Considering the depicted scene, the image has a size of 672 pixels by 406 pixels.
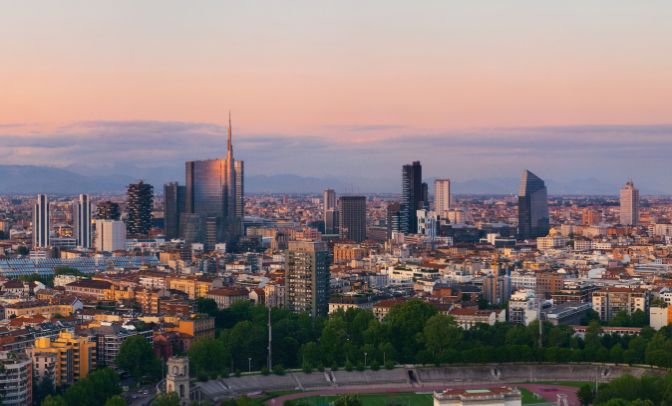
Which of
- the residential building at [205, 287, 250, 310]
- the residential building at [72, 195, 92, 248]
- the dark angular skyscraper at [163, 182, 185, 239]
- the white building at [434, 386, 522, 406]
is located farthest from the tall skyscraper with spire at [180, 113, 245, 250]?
the white building at [434, 386, 522, 406]

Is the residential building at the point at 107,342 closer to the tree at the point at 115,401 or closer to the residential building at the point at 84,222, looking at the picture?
the tree at the point at 115,401

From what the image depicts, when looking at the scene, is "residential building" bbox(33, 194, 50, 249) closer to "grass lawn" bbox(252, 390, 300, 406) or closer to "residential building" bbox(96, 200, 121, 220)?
"residential building" bbox(96, 200, 121, 220)

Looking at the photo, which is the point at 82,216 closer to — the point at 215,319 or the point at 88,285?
the point at 88,285

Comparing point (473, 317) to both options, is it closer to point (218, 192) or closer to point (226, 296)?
point (226, 296)

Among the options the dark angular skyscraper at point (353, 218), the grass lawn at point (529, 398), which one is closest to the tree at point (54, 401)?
the grass lawn at point (529, 398)

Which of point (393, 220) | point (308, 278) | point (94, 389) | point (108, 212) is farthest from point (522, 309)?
point (108, 212)

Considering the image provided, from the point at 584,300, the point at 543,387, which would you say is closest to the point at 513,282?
the point at 584,300

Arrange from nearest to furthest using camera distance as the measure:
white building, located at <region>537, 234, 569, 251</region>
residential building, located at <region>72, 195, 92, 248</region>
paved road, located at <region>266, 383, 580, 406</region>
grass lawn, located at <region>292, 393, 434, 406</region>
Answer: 1. grass lawn, located at <region>292, 393, 434, 406</region>
2. paved road, located at <region>266, 383, 580, 406</region>
3. white building, located at <region>537, 234, 569, 251</region>
4. residential building, located at <region>72, 195, 92, 248</region>
